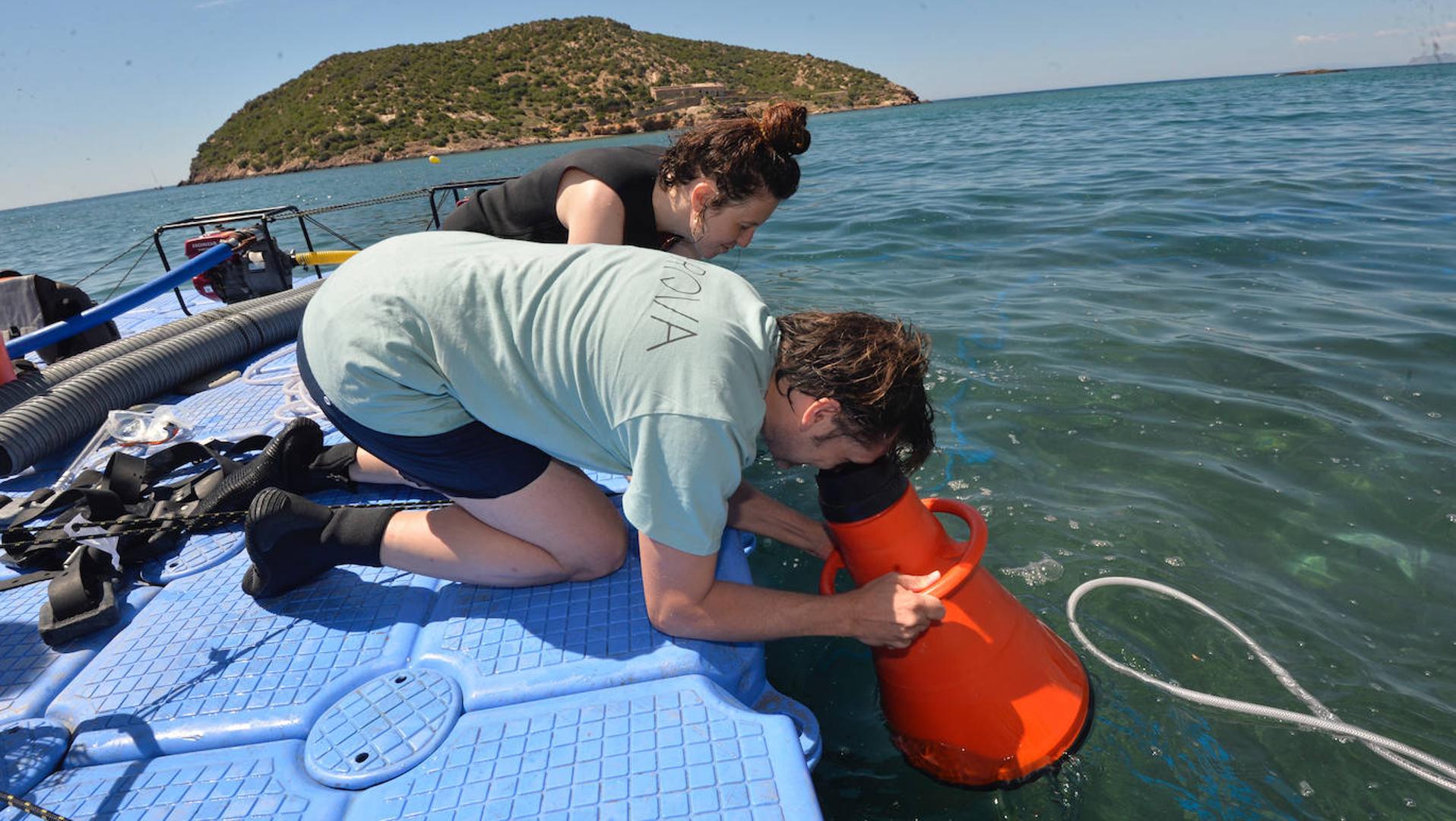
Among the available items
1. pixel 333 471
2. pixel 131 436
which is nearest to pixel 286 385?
pixel 131 436

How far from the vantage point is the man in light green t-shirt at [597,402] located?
54.6 inches

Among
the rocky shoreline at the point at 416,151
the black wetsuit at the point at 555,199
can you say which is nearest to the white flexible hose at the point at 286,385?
the black wetsuit at the point at 555,199

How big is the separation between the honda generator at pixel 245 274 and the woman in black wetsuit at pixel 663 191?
389 cm

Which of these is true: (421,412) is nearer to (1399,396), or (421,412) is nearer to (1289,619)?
(1289,619)

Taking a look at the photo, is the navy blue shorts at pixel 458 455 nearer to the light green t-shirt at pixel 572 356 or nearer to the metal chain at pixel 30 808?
the light green t-shirt at pixel 572 356

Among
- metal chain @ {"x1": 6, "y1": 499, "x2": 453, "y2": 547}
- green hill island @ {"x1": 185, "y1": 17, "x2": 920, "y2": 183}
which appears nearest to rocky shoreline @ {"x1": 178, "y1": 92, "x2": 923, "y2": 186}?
green hill island @ {"x1": 185, "y1": 17, "x2": 920, "y2": 183}

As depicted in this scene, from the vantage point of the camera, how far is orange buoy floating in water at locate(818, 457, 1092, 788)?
1713mm

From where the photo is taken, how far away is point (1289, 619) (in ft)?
7.55

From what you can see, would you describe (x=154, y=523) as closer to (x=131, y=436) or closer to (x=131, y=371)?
(x=131, y=436)

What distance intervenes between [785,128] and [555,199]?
2.76 feet

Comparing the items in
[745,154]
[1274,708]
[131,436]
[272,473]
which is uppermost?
[745,154]

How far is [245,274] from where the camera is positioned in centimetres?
557

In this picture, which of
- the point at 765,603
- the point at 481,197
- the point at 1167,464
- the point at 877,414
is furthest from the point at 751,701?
the point at 1167,464

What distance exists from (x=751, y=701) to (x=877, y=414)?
2.65 ft
